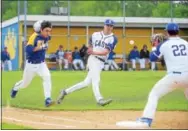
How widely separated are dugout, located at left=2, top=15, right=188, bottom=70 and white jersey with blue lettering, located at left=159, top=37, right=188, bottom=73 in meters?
27.0

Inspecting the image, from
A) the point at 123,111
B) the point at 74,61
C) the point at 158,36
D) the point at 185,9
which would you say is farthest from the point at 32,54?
the point at 185,9

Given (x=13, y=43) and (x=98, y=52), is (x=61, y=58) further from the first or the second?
(x=98, y=52)

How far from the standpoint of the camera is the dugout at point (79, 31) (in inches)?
1454

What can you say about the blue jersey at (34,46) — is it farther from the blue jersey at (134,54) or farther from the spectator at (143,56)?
the spectator at (143,56)

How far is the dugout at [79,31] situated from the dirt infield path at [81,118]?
2448cm

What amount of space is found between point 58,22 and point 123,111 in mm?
27054

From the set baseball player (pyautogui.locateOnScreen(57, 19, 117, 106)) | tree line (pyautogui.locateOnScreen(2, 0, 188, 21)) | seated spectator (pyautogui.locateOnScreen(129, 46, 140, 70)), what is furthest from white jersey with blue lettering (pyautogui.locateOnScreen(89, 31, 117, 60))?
tree line (pyautogui.locateOnScreen(2, 0, 188, 21))

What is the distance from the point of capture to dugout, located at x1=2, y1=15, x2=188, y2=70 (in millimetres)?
36938

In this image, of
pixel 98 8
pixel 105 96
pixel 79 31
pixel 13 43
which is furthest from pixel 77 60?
pixel 98 8

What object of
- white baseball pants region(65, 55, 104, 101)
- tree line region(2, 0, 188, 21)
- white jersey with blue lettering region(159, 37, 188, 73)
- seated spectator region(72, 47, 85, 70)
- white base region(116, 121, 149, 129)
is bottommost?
seated spectator region(72, 47, 85, 70)

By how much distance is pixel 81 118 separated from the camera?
34.9ft

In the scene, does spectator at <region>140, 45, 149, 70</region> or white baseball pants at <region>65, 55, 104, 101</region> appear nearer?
white baseball pants at <region>65, 55, 104, 101</region>

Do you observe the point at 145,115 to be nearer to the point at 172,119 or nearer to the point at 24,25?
the point at 172,119

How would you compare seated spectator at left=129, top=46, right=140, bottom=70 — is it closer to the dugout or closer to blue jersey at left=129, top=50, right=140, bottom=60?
blue jersey at left=129, top=50, right=140, bottom=60
